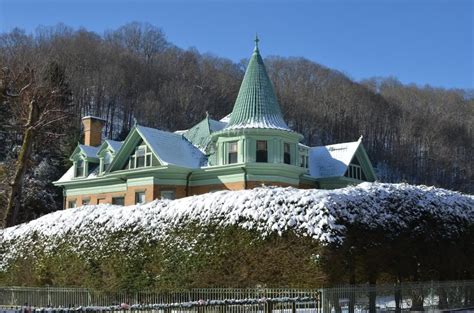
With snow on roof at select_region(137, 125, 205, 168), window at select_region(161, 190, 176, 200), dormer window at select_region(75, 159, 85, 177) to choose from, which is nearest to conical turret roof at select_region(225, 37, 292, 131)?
snow on roof at select_region(137, 125, 205, 168)

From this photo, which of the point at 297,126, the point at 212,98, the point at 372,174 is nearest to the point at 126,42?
the point at 212,98

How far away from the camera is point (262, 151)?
38281 millimetres

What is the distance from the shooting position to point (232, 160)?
3872 cm

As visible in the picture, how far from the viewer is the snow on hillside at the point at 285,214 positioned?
17.6 meters

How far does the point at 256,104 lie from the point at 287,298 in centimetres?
2476

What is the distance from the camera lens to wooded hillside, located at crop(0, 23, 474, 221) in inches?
3356

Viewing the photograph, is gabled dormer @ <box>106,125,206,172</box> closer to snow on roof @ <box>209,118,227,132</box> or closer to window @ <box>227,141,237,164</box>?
snow on roof @ <box>209,118,227,132</box>

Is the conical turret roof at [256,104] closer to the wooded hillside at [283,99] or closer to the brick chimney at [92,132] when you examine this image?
the brick chimney at [92,132]

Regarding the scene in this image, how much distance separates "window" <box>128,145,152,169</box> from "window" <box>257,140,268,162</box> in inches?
282

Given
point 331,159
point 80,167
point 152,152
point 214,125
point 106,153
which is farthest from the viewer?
point 80,167

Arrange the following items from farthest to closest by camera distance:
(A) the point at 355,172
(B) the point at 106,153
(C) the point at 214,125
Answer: (A) the point at 355,172, (C) the point at 214,125, (B) the point at 106,153

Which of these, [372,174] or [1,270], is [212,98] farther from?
[1,270]

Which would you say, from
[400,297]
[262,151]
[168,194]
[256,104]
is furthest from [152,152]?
[400,297]

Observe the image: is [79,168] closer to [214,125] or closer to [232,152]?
[214,125]
